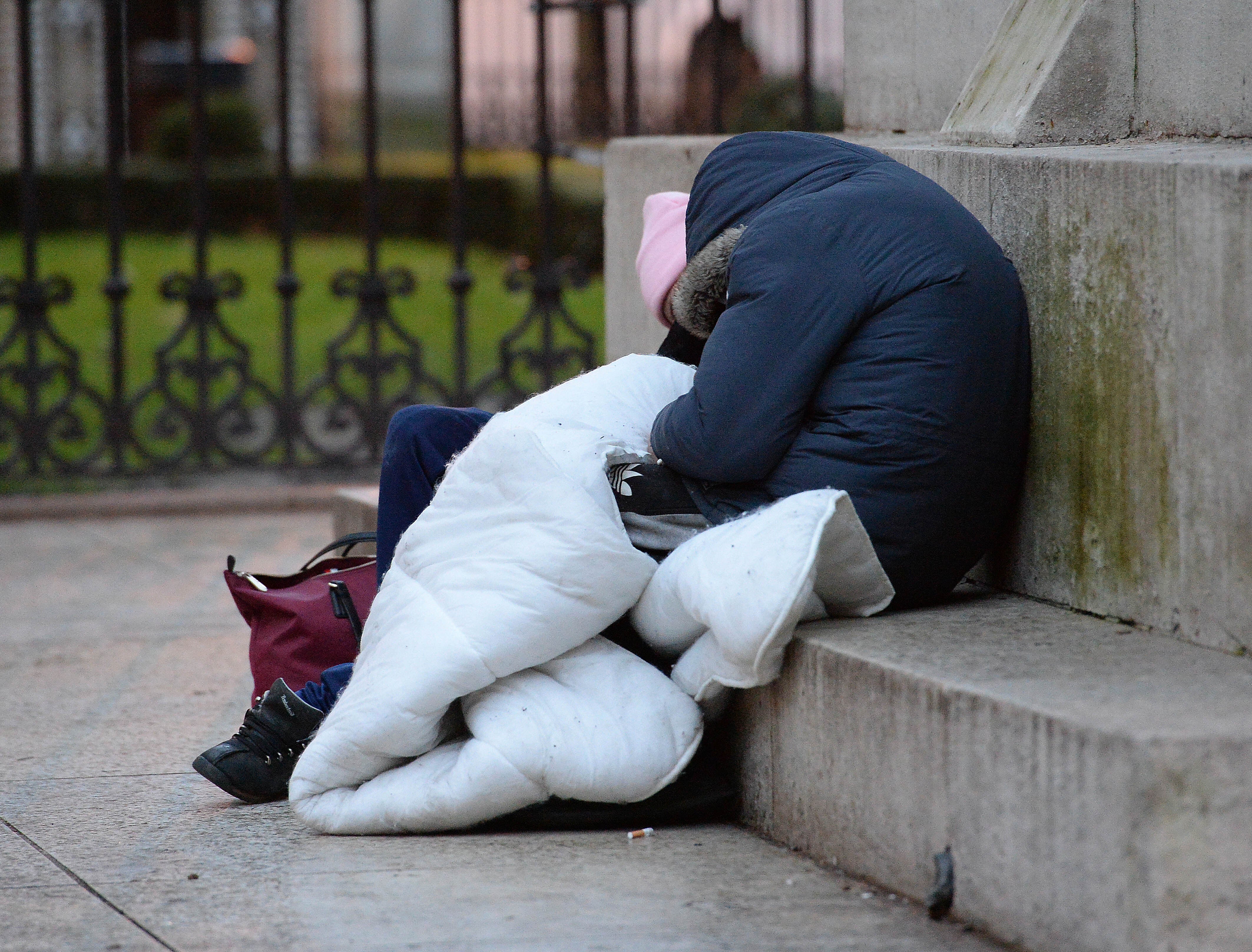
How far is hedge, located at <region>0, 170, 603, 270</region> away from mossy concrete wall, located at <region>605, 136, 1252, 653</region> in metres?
16.0

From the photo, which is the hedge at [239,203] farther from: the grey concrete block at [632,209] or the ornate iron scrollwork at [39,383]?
the grey concrete block at [632,209]

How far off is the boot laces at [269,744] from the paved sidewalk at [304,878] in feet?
0.32

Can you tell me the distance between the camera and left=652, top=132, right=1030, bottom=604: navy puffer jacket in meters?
2.86

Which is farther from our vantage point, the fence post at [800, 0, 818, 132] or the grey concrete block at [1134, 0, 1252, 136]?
the fence post at [800, 0, 818, 132]

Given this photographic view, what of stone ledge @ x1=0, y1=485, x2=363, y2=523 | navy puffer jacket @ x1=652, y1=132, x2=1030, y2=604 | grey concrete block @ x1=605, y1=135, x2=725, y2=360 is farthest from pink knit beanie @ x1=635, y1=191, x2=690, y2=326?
stone ledge @ x1=0, y1=485, x2=363, y2=523

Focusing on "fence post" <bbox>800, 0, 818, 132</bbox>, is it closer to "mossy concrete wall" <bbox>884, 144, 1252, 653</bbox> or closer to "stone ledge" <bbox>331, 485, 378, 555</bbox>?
"stone ledge" <bbox>331, 485, 378, 555</bbox>

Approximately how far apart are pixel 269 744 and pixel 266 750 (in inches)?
0.5

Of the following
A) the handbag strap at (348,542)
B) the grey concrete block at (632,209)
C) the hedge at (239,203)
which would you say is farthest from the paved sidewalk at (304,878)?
the hedge at (239,203)

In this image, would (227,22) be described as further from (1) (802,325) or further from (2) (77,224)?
(1) (802,325)

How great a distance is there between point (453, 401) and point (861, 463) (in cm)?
463

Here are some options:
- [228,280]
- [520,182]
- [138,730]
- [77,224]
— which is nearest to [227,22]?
[77,224]

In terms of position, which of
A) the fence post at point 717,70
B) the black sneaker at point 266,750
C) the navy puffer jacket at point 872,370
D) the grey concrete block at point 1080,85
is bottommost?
the black sneaker at point 266,750

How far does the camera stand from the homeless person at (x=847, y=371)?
113 inches

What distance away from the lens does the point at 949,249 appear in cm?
293
